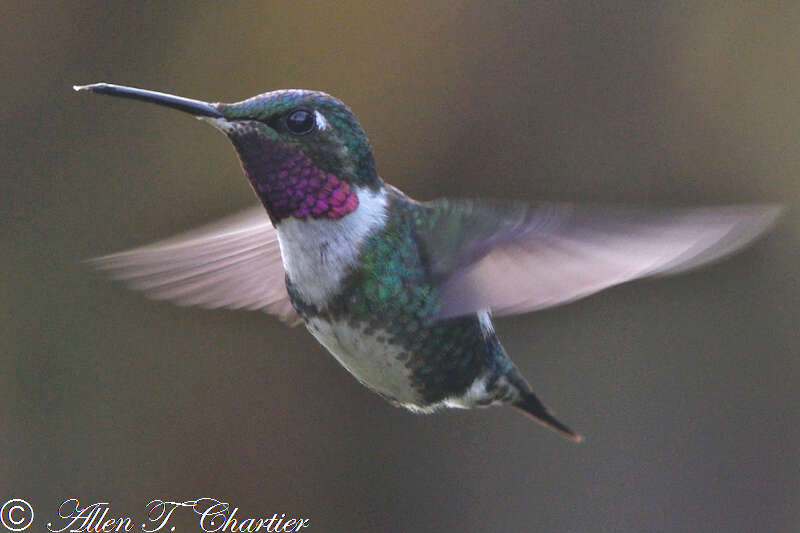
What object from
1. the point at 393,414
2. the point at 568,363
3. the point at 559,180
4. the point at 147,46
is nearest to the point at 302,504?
the point at 393,414

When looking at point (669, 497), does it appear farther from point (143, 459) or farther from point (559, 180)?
point (143, 459)

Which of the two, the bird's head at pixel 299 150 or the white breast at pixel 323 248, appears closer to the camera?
the bird's head at pixel 299 150

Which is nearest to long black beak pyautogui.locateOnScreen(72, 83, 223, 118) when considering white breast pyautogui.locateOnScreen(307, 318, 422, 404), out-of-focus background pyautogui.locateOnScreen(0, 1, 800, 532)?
white breast pyautogui.locateOnScreen(307, 318, 422, 404)

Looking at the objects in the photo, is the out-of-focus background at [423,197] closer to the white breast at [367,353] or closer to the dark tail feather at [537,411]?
the dark tail feather at [537,411]
